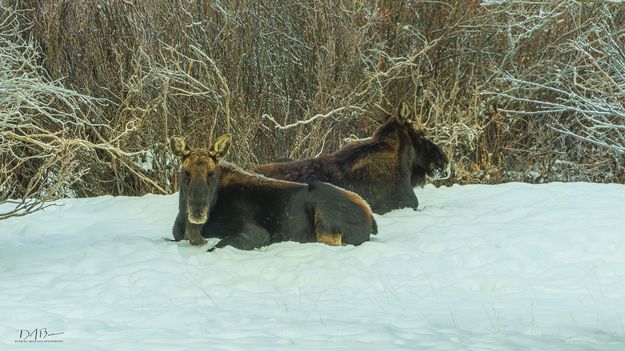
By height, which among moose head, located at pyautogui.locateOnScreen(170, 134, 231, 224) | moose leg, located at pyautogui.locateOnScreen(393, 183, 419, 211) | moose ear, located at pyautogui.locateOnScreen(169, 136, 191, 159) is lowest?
moose leg, located at pyautogui.locateOnScreen(393, 183, 419, 211)

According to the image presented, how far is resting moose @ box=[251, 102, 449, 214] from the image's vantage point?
11.2 m

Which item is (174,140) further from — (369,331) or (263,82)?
(263,82)

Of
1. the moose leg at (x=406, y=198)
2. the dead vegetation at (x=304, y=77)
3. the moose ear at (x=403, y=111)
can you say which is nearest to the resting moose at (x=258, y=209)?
the moose leg at (x=406, y=198)

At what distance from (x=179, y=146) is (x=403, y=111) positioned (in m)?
3.10

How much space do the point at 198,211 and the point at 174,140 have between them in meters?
0.69

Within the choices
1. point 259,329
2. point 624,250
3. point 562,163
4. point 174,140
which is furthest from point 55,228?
point 562,163

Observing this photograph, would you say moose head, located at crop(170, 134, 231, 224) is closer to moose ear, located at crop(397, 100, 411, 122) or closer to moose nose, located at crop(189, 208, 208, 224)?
moose nose, located at crop(189, 208, 208, 224)

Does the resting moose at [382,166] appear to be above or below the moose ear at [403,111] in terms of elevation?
below

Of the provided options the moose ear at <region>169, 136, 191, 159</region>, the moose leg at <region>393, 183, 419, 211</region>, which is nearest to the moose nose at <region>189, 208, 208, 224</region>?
the moose ear at <region>169, 136, 191, 159</region>

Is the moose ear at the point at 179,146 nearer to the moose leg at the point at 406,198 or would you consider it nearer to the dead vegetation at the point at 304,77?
the moose leg at the point at 406,198

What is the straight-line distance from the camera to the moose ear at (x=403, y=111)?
464 inches

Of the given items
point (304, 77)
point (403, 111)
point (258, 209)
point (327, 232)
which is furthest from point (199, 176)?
point (304, 77)

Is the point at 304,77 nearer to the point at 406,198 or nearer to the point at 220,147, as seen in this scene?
the point at 406,198

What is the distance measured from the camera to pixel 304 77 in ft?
50.8
